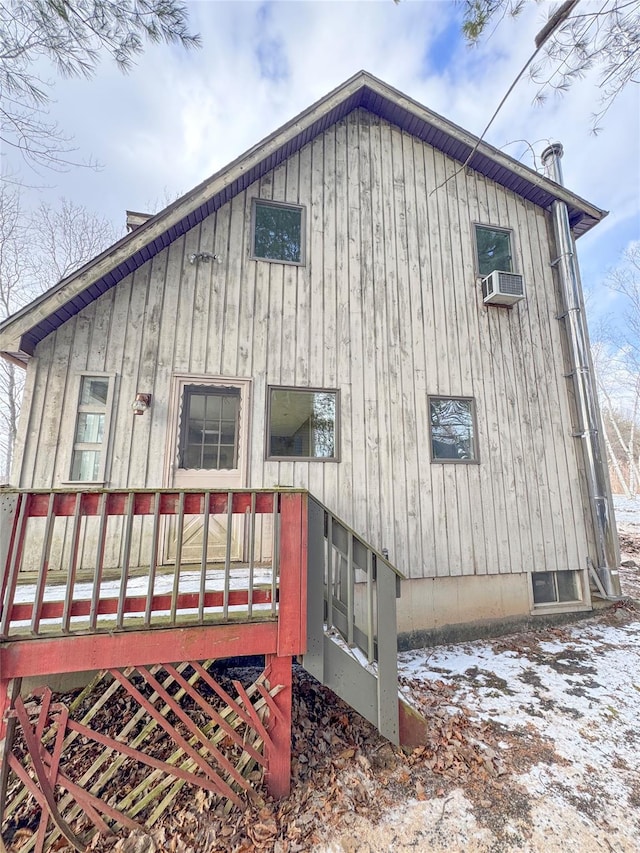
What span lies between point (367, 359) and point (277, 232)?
2168mm

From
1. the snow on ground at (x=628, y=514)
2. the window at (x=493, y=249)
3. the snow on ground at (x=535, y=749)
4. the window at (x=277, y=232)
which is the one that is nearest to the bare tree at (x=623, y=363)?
the snow on ground at (x=628, y=514)

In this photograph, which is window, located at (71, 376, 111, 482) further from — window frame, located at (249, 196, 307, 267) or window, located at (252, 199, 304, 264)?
window, located at (252, 199, 304, 264)

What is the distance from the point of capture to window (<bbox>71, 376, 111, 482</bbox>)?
4148 millimetres

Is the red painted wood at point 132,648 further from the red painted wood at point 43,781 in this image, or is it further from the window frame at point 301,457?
the window frame at point 301,457

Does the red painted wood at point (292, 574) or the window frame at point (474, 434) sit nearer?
the red painted wood at point (292, 574)

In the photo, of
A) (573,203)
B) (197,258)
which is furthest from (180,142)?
(573,203)

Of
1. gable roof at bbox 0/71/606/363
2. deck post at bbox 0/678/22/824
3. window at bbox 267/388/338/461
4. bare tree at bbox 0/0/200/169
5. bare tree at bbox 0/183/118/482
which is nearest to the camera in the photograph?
deck post at bbox 0/678/22/824

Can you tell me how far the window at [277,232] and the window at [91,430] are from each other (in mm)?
2625

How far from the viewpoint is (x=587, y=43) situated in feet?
11.2

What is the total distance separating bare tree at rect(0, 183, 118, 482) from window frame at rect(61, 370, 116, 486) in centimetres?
1108

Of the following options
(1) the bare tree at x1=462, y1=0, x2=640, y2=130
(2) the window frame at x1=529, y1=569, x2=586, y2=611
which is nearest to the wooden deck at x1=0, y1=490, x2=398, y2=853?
(2) the window frame at x1=529, y1=569, x2=586, y2=611

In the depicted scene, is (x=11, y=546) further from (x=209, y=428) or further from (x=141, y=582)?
(x=209, y=428)

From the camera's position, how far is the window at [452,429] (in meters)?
5.25

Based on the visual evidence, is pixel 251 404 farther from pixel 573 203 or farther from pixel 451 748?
pixel 573 203
